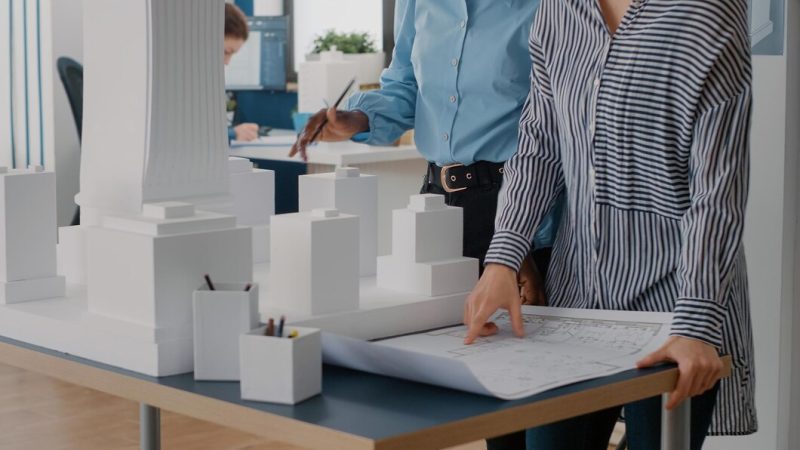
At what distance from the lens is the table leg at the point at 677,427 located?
1.49 m

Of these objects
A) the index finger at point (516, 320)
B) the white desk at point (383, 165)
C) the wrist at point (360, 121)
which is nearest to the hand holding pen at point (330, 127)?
the wrist at point (360, 121)

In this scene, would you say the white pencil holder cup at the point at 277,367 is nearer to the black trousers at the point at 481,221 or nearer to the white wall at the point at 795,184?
the black trousers at the point at 481,221

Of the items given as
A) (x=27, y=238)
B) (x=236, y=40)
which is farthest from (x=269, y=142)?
(x=27, y=238)

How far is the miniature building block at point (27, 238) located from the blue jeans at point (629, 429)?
715 millimetres

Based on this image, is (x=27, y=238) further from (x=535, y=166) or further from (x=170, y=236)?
(x=535, y=166)

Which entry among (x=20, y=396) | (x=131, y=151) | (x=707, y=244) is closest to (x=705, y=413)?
(x=707, y=244)

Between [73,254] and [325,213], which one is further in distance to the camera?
[73,254]

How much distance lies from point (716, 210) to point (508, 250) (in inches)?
11.5

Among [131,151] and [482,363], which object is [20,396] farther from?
[482,363]

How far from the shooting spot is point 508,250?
1.65m

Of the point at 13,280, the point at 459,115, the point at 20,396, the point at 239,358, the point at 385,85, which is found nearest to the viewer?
the point at 239,358

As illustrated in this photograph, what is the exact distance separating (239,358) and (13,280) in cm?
46

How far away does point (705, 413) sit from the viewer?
1658 millimetres

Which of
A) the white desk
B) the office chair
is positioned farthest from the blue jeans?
the office chair
